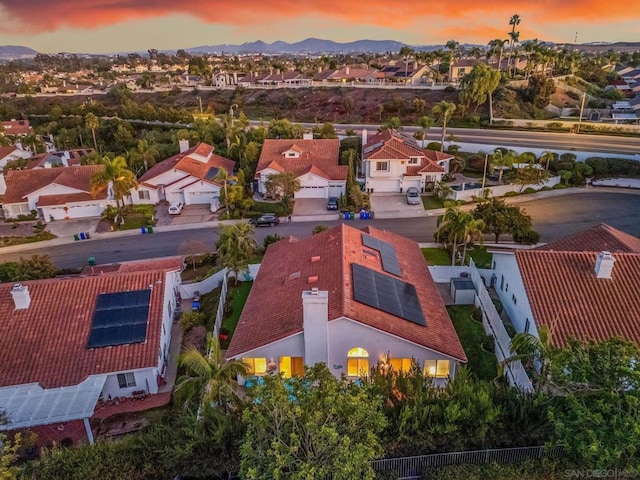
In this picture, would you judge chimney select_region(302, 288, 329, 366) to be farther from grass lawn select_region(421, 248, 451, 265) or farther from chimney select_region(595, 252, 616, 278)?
grass lawn select_region(421, 248, 451, 265)

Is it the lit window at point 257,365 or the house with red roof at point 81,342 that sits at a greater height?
the house with red roof at point 81,342

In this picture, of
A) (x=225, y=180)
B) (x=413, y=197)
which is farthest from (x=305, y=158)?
(x=413, y=197)

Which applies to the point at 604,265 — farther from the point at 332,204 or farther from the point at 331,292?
the point at 332,204

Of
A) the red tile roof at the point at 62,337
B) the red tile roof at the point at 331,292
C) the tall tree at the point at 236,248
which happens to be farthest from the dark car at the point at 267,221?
the red tile roof at the point at 62,337

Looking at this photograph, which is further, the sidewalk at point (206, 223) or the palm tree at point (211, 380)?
the sidewalk at point (206, 223)

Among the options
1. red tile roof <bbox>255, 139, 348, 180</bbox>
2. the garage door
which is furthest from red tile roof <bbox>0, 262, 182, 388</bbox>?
red tile roof <bbox>255, 139, 348, 180</bbox>

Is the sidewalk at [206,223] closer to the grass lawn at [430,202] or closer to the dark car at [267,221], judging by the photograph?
the grass lawn at [430,202]

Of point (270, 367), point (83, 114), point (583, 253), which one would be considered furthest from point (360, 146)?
point (83, 114)

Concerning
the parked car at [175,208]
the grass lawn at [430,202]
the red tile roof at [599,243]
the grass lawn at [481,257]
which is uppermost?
the red tile roof at [599,243]
